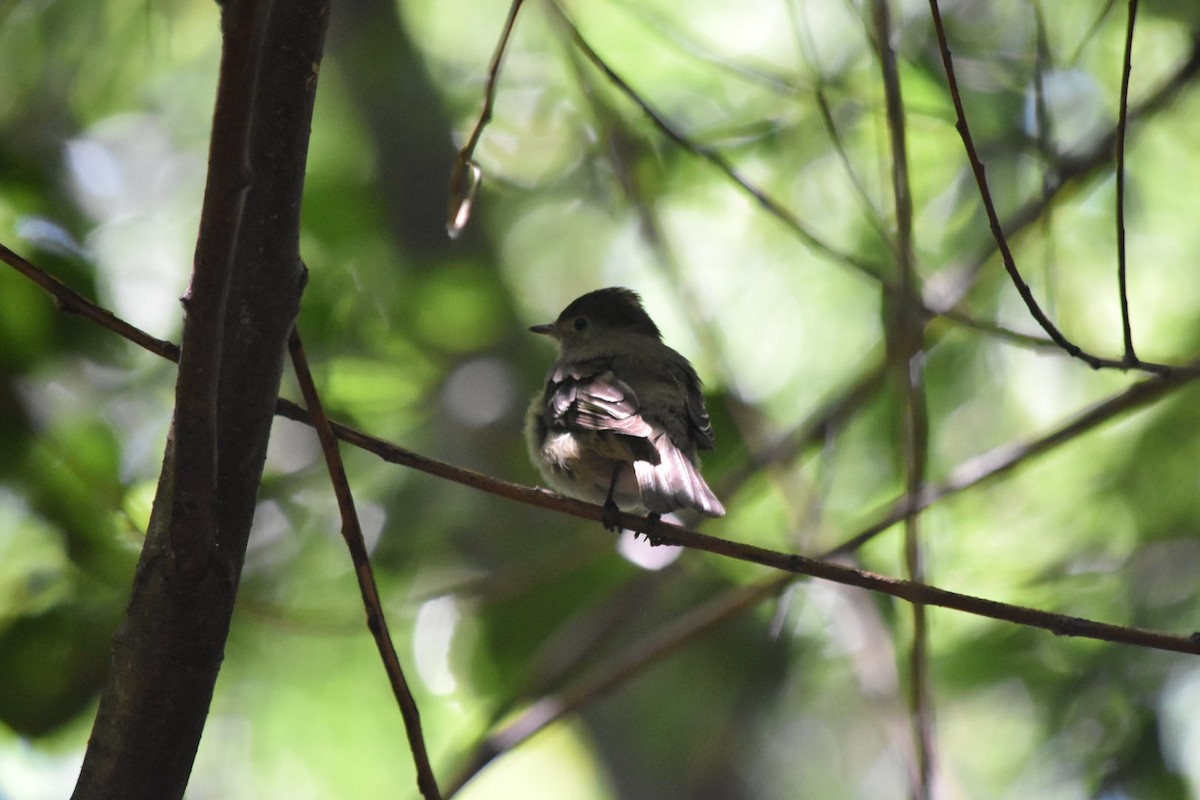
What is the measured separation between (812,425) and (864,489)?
1.36 m

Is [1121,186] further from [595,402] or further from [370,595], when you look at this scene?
[595,402]

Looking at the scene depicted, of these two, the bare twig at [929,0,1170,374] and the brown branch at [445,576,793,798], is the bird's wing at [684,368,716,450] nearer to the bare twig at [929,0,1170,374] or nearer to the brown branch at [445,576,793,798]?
the brown branch at [445,576,793,798]

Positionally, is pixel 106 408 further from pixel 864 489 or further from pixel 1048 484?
pixel 1048 484

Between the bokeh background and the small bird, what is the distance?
0.27m

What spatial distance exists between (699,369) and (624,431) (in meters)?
2.28

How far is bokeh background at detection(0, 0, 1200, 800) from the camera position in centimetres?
444

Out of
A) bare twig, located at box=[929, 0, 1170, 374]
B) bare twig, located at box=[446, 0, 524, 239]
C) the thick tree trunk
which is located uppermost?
bare twig, located at box=[446, 0, 524, 239]

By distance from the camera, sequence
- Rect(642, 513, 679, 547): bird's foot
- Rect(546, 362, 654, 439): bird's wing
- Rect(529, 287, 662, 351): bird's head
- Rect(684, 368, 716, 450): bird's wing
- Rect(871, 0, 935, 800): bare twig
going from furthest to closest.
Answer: Rect(529, 287, 662, 351): bird's head, Rect(684, 368, 716, 450): bird's wing, Rect(546, 362, 654, 439): bird's wing, Rect(871, 0, 935, 800): bare twig, Rect(642, 513, 679, 547): bird's foot

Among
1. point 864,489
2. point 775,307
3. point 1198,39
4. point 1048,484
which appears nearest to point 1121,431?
point 1048,484

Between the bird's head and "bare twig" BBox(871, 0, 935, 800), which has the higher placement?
the bird's head

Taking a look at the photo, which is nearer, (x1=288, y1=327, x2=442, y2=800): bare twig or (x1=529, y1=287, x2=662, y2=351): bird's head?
(x1=288, y1=327, x2=442, y2=800): bare twig

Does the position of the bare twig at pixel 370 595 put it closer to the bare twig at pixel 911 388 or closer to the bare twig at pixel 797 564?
the bare twig at pixel 797 564

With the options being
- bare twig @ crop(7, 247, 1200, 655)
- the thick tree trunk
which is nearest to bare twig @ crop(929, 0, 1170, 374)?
bare twig @ crop(7, 247, 1200, 655)

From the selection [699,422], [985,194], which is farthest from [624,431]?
[985,194]
